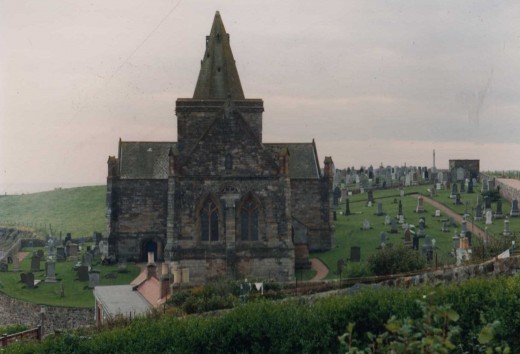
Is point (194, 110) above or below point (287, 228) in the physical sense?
above

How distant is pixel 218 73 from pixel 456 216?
19.2 meters

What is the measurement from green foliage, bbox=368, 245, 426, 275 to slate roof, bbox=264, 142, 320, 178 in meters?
17.7

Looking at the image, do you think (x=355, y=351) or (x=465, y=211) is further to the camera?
(x=465, y=211)

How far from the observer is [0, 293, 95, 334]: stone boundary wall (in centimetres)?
3541

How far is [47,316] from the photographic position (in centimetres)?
3625

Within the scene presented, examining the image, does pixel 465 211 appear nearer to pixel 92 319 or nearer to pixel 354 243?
pixel 354 243

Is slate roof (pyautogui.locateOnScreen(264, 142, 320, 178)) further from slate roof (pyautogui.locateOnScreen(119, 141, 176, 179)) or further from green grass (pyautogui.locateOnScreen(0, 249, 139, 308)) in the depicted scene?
green grass (pyautogui.locateOnScreen(0, 249, 139, 308))

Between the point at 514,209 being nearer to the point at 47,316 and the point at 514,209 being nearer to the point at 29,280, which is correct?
the point at 47,316

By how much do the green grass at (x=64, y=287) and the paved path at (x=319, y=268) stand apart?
386 inches

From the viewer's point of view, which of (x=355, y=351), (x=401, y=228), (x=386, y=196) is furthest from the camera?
(x=386, y=196)

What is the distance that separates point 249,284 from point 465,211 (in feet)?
86.0

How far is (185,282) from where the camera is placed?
32.5 meters

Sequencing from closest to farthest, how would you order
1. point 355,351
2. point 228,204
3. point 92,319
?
point 355,351 → point 92,319 → point 228,204

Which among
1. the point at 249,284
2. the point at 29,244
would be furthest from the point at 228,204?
the point at 29,244
